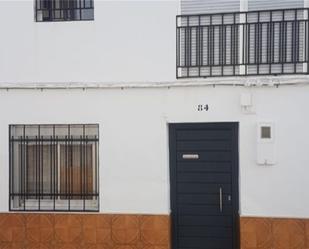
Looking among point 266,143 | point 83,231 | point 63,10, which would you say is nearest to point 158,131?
point 266,143

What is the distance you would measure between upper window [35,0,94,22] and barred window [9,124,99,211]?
71.8 inches

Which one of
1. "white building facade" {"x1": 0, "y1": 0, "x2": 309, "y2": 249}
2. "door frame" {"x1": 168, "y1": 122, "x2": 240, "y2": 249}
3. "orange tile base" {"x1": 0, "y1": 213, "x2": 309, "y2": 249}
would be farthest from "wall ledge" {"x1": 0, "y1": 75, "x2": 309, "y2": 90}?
"orange tile base" {"x1": 0, "y1": 213, "x2": 309, "y2": 249}

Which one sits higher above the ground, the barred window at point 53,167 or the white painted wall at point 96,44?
the white painted wall at point 96,44

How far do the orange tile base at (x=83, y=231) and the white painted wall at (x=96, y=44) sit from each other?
2254mm

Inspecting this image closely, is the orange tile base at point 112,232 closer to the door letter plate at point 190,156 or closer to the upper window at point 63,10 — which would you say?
the door letter plate at point 190,156

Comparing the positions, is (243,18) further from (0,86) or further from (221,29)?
(0,86)

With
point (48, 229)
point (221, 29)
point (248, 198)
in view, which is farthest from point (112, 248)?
point (221, 29)

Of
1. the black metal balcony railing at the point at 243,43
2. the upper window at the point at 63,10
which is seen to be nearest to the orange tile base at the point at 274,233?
the black metal balcony railing at the point at 243,43

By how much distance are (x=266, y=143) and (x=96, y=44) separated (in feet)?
10.2

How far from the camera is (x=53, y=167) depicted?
22.7 ft

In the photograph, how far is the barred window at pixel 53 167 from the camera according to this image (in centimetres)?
683

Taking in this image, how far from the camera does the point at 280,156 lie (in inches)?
247

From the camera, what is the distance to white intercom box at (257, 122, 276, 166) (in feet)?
20.4

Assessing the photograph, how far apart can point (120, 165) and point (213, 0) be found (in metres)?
3.04
